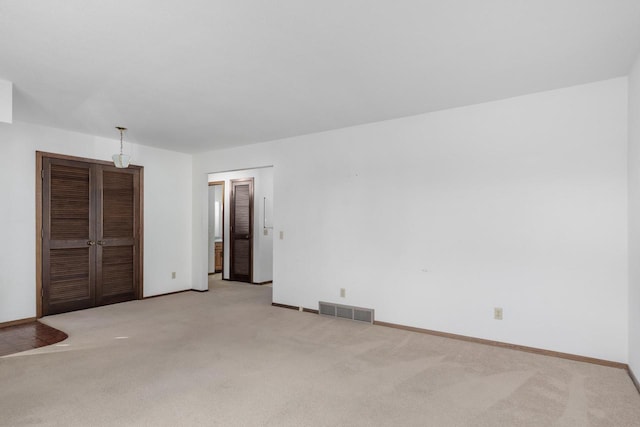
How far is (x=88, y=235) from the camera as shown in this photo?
16.6 feet

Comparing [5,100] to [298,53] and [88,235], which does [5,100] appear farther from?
[298,53]

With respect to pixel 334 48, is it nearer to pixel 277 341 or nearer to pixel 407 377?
pixel 407 377

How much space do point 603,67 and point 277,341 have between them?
382 centimetres

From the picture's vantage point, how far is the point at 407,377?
2.83 metres

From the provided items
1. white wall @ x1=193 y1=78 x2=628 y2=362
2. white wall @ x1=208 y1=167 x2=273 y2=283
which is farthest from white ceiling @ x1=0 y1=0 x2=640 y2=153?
white wall @ x1=208 y1=167 x2=273 y2=283

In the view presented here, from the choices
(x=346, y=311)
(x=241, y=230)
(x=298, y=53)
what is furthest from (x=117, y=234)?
(x=298, y=53)

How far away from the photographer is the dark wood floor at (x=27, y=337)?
11.5 feet

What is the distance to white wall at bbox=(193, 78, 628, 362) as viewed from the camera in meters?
3.12

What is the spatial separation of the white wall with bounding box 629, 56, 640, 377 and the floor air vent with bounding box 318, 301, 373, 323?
2434 millimetres

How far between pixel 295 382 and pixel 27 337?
3.19m

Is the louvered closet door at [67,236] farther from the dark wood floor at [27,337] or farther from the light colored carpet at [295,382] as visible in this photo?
the light colored carpet at [295,382]

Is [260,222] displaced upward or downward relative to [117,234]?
upward

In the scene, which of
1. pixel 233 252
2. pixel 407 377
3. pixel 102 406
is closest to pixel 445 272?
pixel 407 377

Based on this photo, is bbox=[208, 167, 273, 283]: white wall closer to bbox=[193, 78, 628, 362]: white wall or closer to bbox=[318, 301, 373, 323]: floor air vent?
bbox=[193, 78, 628, 362]: white wall
